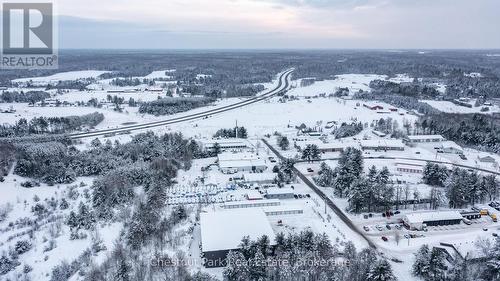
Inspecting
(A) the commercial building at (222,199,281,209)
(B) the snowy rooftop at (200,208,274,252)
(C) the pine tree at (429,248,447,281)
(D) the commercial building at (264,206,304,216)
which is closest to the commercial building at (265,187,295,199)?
(A) the commercial building at (222,199,281,209)

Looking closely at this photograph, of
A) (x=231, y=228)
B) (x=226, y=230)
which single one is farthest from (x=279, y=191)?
(x=226, y=230)

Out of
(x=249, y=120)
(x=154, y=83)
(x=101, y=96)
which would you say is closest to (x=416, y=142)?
(x=249, y=120)

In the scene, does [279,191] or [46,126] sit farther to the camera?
[46,126]

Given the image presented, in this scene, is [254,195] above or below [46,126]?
below

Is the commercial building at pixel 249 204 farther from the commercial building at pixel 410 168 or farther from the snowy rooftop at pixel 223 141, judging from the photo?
the snowy rooftop at pixel 223 141

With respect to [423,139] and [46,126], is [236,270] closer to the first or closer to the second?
[423,139]

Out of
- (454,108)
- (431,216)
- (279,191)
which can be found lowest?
(431,216)
